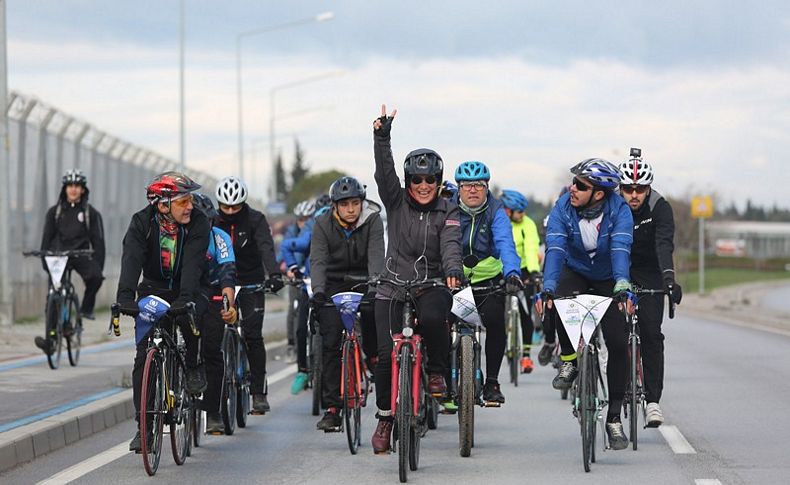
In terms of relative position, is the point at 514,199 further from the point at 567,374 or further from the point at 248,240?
the point at 567,374

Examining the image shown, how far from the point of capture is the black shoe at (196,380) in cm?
1020

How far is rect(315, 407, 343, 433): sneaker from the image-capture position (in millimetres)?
10719

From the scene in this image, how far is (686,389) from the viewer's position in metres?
15.6

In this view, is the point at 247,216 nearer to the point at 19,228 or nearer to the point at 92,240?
the point at 92,240

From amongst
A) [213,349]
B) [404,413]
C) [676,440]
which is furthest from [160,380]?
[676,440]

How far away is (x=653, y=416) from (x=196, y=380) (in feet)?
10.1

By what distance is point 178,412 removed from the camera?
384 inches

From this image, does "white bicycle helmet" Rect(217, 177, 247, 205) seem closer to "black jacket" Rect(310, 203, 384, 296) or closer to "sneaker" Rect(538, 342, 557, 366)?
"black jacket" Rect(310, 203, 384, 296)

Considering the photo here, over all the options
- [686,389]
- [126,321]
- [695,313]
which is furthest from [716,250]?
[686,389]

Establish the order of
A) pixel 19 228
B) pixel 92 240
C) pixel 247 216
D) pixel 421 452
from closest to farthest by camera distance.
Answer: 1. pixel 421 452
2. pixel 247 216
3. pixel 92 240
4. pixel 19 228

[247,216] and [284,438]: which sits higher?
[247,216]

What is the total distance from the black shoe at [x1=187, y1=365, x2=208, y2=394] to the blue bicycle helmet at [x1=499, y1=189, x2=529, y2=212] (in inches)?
240

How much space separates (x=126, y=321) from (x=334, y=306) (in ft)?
61.2

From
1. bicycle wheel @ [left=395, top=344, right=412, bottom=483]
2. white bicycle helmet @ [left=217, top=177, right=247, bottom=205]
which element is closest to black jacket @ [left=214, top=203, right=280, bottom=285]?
white bicycle helmet @ [left=217, top=177, right=247, bottom=205]
